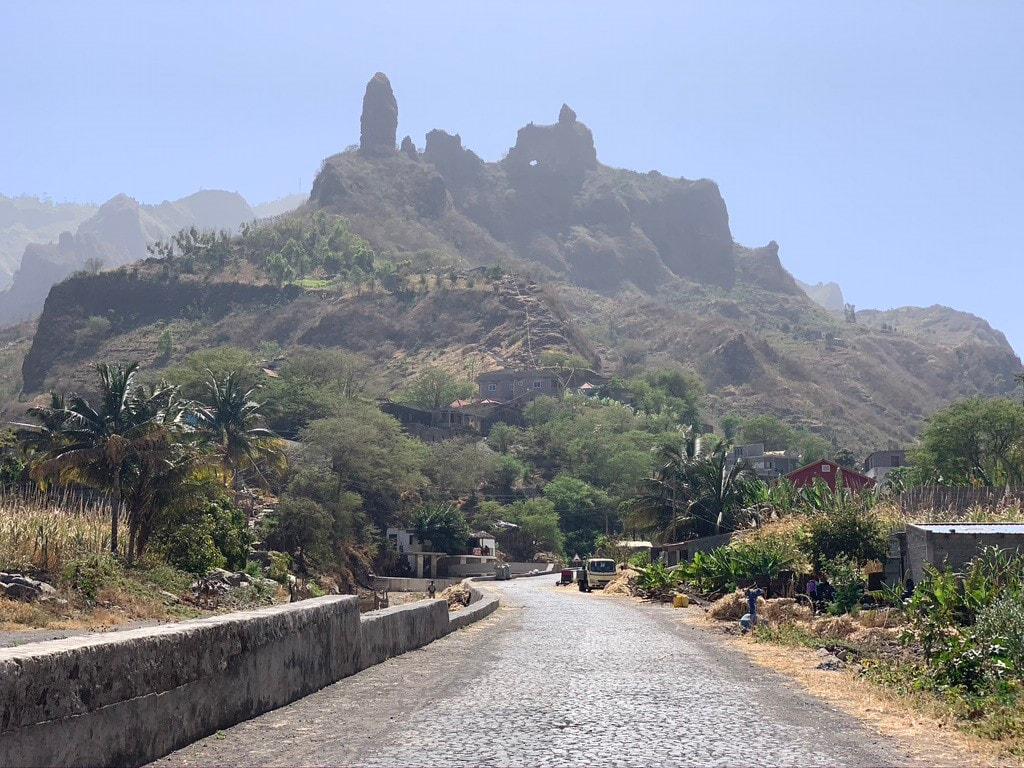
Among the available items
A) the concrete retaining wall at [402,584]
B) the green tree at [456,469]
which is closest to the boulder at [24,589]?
the concrete retaining wall at [402,584]

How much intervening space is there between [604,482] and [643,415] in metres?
32.0

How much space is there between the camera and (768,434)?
152500 millimetres

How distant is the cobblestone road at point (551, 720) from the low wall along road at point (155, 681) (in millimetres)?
233

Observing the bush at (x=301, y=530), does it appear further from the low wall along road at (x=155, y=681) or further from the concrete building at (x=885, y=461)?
the concrete building at (x=885, y=461)

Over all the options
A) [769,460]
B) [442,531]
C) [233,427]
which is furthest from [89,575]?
[769,460]

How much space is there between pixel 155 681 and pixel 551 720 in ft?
11.5

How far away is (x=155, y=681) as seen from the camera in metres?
7.05

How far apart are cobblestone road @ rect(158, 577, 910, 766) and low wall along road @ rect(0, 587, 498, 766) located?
0.76 feet

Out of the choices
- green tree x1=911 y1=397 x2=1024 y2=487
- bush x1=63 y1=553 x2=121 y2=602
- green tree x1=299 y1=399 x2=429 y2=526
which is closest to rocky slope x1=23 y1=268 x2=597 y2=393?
green tree x1=299 y1=399 x2=429 y2=526

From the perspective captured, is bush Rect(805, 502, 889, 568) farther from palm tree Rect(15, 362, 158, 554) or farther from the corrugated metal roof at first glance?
palm tree Rect(15, 362, 158, 554)

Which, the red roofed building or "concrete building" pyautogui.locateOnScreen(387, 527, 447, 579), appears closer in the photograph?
"concrete building" pyautogui.locateOnScreen(387, 527, 447, 579)

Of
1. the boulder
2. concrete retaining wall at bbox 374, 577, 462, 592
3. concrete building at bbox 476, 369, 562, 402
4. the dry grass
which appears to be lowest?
concrete retaining wall at bbox 374, 577, 462, 592

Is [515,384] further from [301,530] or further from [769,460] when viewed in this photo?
[301,530]

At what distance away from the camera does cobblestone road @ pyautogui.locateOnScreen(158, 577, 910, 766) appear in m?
7.50
